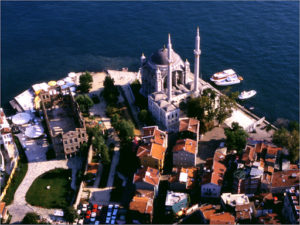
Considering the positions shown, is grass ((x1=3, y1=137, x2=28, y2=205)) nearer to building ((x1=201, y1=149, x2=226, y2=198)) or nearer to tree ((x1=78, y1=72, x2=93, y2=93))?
tree ((x1=78, y1=72, x2=93, y2=93))

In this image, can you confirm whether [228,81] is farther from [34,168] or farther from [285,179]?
[34,168]

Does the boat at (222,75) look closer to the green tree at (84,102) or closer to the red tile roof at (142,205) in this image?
the green tree at (84,102)

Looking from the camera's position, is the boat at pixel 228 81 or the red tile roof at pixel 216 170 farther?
the boat at pixel 228 81

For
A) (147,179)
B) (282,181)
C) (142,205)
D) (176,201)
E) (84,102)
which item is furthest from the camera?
(84,102)

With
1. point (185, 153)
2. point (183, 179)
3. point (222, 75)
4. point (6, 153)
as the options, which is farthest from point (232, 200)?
point (6, 153)

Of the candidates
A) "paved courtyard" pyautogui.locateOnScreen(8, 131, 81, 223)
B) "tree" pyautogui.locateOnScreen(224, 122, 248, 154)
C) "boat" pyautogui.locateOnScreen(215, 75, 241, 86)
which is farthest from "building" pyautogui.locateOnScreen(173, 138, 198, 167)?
"boat" pyautogui.locateOnScreen(215, 75, 241, 86)

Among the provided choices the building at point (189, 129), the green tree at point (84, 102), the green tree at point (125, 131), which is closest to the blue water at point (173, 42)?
the building at point (189, 129)

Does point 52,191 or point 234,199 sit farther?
point 52,191
